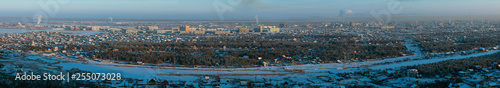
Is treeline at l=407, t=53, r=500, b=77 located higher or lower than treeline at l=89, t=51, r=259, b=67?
higher

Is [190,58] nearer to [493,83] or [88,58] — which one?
[88,58]

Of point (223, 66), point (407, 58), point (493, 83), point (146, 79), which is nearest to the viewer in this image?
point (493, 83)

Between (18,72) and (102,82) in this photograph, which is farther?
(18,72)

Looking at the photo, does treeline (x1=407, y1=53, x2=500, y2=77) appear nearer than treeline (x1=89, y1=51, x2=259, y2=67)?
Yes

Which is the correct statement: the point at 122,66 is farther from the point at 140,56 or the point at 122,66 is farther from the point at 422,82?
the point at 422,82

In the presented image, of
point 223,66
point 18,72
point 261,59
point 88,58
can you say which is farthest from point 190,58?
point 18,72

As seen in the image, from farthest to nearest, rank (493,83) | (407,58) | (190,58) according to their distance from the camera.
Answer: (407,58), (190,58), (493,83)

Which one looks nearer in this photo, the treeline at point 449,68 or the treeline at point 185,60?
the treeline at point 449,68

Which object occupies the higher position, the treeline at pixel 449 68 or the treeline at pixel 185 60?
the treeline at pixel 449 68

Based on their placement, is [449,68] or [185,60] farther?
[185,60]

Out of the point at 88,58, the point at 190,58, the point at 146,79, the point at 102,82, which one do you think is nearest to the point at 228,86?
the point at 146,79
